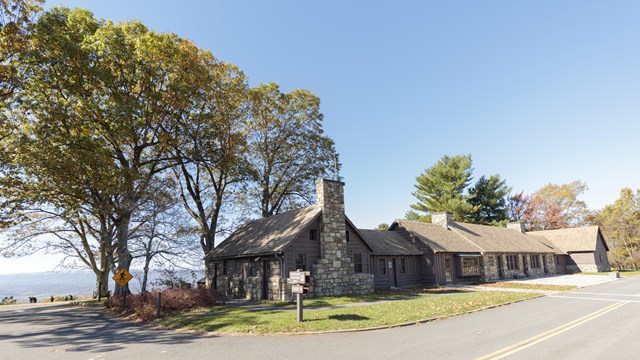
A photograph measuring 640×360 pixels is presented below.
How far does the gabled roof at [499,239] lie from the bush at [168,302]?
26.5 metres

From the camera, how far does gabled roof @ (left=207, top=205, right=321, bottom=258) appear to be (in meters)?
23.3

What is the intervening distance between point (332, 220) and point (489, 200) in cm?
4210

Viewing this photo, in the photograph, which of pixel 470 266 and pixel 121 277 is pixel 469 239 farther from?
pixel 121 277

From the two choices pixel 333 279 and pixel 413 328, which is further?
pixel 333 279

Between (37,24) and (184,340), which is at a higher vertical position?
(37,24)

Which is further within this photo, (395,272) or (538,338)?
(395,272)

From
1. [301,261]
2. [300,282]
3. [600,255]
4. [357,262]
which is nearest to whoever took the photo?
[300,282]

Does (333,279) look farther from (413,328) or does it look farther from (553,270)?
(553,270)

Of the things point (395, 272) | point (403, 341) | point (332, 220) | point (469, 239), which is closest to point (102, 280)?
point (332, 220)

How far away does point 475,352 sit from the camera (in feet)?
Result: 29.5

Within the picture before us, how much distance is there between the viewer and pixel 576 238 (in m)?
Result: 49.1

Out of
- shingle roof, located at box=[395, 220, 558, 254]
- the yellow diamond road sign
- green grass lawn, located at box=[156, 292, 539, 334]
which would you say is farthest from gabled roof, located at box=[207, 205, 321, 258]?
shingle roof, located at box=[395, 220, 558, 254]

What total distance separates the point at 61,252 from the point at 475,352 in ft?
→ 115

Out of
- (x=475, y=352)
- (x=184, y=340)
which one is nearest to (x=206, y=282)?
(x=184, y=340)
